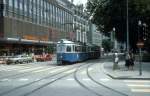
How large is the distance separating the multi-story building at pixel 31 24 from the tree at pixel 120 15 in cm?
1948

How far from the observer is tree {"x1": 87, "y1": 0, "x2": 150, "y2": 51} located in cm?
6750

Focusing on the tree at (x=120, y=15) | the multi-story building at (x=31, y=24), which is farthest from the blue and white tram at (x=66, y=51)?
the multi-story building at (x=31, y=24)

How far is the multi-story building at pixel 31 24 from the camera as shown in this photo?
84500mm

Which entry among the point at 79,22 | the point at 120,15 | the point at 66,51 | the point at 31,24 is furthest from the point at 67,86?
the point at 79,22

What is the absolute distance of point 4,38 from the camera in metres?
82.0

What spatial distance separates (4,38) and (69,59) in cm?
3077

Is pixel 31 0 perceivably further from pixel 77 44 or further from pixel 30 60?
pixel 77 44

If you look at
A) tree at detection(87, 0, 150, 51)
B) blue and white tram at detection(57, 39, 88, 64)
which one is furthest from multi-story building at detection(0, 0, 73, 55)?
blue and white tram at detection(57, 39, 88, 64)

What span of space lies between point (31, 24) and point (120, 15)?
34736 mm

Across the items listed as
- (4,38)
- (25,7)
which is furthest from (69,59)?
(25,7)

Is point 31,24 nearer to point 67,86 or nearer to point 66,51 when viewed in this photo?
point 66,51

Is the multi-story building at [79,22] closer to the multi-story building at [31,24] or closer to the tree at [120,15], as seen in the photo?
the multi-story building at [31,24]

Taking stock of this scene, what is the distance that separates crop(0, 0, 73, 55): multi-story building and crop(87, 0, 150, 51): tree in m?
19.5

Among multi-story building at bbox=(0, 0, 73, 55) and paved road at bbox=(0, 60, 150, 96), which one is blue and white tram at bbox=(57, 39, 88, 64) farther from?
multi-story building at bbox=(0, 0, 73, 55)
